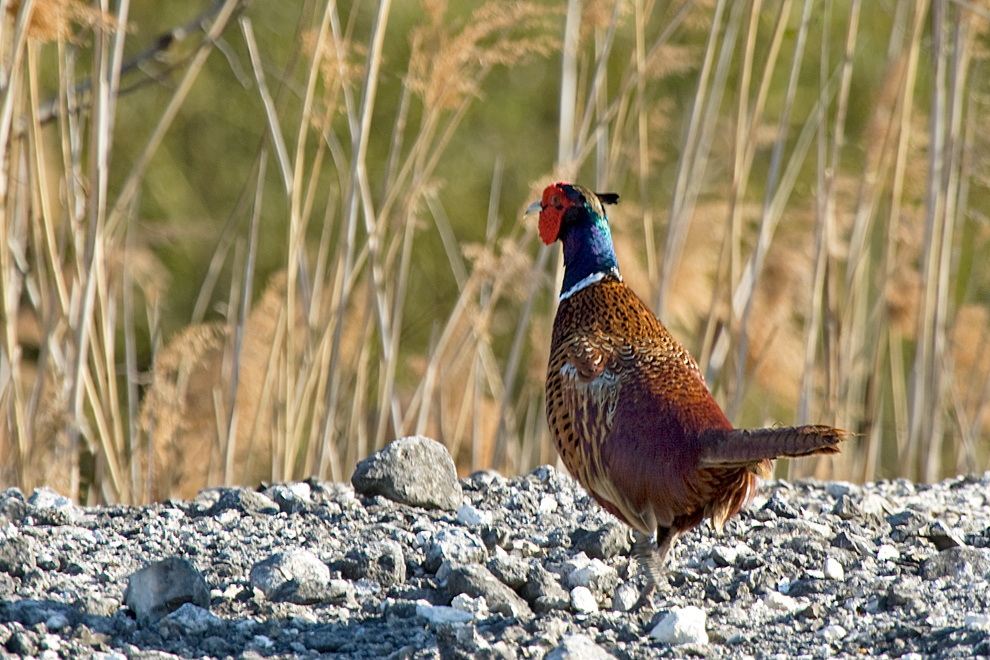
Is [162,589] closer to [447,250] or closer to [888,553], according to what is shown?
[888,553]

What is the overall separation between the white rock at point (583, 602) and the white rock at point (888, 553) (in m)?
0.66

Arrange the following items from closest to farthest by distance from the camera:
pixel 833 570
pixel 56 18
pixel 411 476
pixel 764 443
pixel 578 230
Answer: pixel 764 443 → pixel 833 570 → pixel 56 18 → pixel 411 476 → pixel 578 230

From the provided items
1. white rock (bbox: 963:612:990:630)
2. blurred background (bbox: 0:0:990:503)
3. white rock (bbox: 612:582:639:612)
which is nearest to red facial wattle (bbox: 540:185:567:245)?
blurred background (bbox: 0:0:990:503)

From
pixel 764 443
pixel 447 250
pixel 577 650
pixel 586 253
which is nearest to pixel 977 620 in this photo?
pixel 764 443

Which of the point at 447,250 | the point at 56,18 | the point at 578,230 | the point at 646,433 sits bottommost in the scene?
the point at 646,433

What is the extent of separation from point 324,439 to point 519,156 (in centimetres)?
516

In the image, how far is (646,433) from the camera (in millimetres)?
2186

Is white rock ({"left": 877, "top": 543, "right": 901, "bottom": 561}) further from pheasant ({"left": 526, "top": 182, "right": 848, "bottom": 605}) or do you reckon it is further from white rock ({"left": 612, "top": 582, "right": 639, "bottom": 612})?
white rock ({"left": 612, "top": 582, "right": 639, "bottom": 612})

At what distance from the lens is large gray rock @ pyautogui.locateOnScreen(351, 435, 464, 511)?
8.68ft

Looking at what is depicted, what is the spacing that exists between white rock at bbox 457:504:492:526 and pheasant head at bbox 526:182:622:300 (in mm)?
554

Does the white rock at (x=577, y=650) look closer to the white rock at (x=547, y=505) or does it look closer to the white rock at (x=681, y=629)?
the white rock at (x=681, y=629)

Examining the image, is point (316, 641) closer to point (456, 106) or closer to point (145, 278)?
point (456, 106)

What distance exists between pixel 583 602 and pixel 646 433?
13.7 inches

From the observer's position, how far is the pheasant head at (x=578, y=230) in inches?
107
